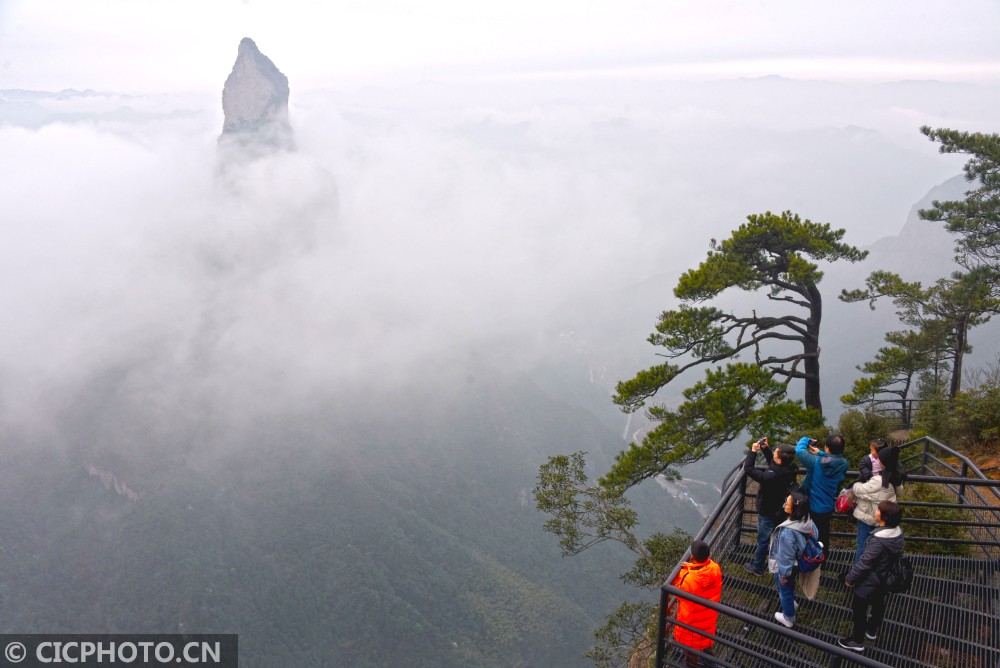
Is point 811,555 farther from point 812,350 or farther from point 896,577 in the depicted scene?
point 812,350

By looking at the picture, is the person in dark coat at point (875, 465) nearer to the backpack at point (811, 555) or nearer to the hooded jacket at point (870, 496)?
the hooded jacket at point (870, 496)

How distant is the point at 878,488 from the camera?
7.34 metres

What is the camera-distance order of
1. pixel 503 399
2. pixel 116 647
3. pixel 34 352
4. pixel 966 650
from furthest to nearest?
1. pixel 503 399
2. pixel 34 352
3. pixel 116 647
4. pixel 966 650

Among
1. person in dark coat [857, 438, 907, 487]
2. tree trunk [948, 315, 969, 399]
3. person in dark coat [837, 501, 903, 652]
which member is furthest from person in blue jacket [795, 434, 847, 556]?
tree trunk [948, 315, 969, 399]

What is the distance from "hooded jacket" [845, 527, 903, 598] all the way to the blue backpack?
24.1 inches

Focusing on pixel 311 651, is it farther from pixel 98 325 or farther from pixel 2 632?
pixel 98 325

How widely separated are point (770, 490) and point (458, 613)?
250 feet

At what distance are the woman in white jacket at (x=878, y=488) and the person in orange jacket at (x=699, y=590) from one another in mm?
2100

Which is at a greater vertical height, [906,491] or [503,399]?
[906,491]

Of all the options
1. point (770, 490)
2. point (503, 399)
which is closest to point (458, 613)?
point (503, 399)

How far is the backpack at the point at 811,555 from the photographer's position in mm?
7137

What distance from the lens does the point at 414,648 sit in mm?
70875

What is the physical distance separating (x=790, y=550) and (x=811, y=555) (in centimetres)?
37

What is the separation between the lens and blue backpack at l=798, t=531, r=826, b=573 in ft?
23.4
